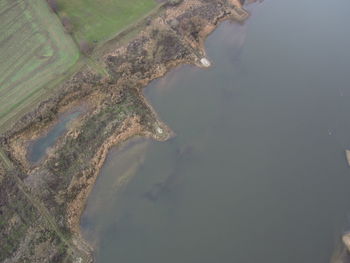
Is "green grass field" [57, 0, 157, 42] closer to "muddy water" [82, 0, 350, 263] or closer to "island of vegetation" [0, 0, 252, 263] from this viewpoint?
"island of vegetation" [0, 0, 252, 263]

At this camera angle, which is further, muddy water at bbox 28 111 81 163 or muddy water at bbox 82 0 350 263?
muddy water at bbox 28 111 81 163

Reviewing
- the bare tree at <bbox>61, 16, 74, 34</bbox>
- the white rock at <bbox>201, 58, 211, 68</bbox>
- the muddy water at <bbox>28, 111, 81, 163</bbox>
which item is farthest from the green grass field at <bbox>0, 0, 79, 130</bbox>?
the white rock at <bbox>201, 58, 211, 68</bbox>

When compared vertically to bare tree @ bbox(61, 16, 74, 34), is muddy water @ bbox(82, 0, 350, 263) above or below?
below

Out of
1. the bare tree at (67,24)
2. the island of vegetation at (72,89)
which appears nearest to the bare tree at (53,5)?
the island of vegetation at (72,89)

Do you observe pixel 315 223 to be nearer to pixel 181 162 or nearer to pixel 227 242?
pixel 227 242

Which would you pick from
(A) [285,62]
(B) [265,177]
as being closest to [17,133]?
(B) [265,177]

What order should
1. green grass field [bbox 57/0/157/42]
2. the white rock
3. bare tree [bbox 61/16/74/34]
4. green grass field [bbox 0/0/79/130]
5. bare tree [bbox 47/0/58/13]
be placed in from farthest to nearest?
bare tree [bbox 47/0/58/13], green grass field [bbox 57/0/157/42], bare tree [bbox 61/16/74/34], the white rock, green grass field [bbox 0/0/79/130]

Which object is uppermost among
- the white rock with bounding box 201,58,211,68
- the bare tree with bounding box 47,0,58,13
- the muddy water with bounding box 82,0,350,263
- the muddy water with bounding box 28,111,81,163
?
the bare tree with bounding box 47,0,58,13
